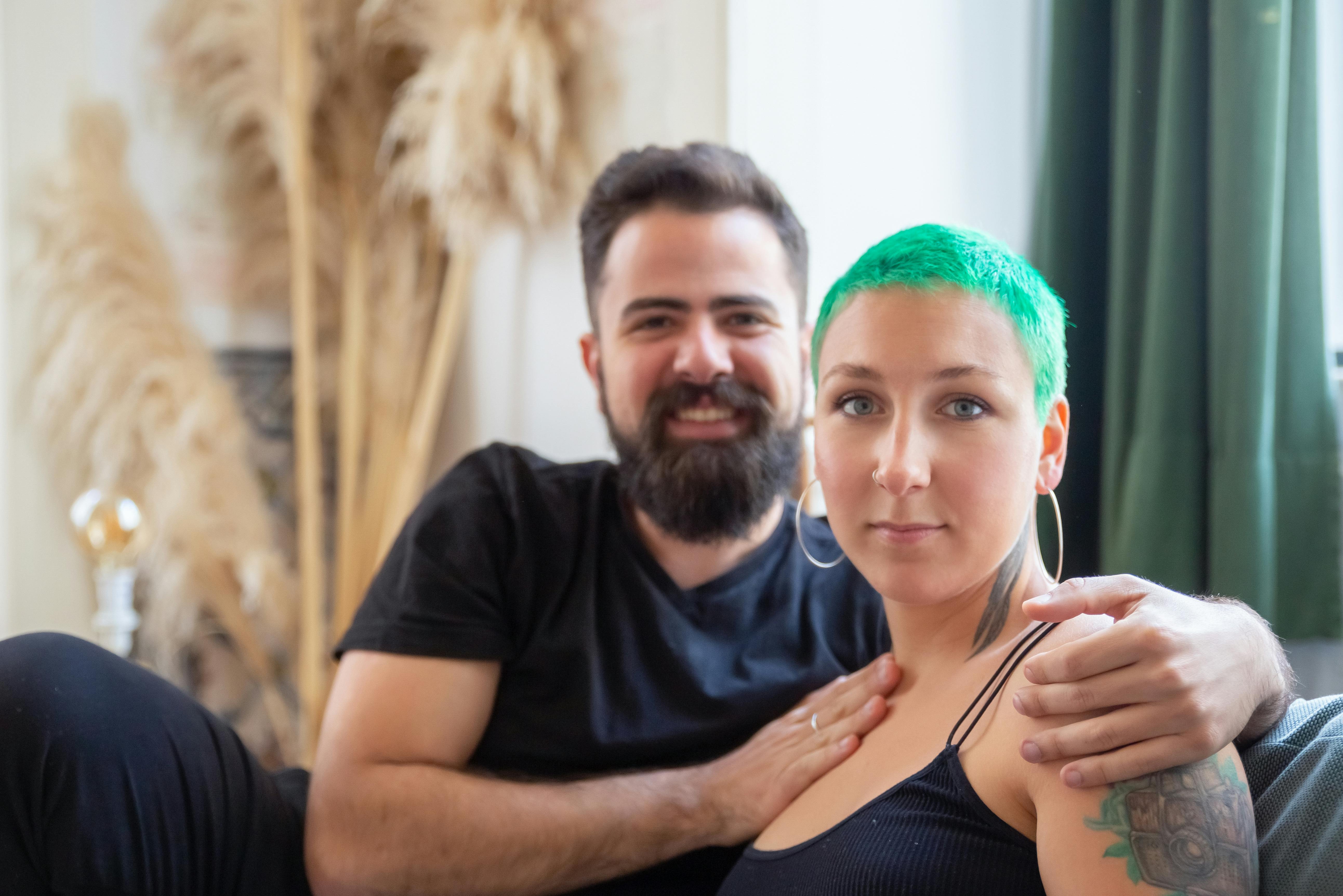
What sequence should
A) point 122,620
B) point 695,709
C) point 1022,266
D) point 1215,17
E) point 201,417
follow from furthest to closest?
point 201,417 < point 122,620 < point 695,709 < point 1215,17 < point 1022,266

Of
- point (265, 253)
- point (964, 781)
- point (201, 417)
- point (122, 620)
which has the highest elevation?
point (265, 253)

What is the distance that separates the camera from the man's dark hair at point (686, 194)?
151cm

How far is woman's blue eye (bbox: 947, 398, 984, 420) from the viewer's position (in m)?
0.87

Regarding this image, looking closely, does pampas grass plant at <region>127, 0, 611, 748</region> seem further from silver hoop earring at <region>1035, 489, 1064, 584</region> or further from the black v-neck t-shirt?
silver hoop earring at <region>1035, 489, 1064, 584</region>

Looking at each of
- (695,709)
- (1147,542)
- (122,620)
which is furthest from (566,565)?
(122,620)

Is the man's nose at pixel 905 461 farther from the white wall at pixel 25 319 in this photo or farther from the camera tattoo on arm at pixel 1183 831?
the white wall at pixel 25 319

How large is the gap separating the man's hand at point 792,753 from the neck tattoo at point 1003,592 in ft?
0.50

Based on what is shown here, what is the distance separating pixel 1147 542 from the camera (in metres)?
1.34

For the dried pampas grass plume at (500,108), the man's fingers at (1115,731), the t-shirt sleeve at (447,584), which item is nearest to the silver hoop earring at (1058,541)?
the man's fingers at (1115,731)

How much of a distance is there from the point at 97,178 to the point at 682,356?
1626 millimetres

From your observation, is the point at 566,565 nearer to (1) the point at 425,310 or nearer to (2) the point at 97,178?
(1) the point at 425,310

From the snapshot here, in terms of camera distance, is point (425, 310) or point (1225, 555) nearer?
point (1225, 555)

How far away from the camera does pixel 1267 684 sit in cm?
83

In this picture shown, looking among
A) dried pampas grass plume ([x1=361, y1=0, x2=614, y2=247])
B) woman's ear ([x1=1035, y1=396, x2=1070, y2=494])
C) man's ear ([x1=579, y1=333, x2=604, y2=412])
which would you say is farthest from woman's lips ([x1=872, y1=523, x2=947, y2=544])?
dried pampas grass plume ([x1=361, y1=0, x2=614, y2=247])
